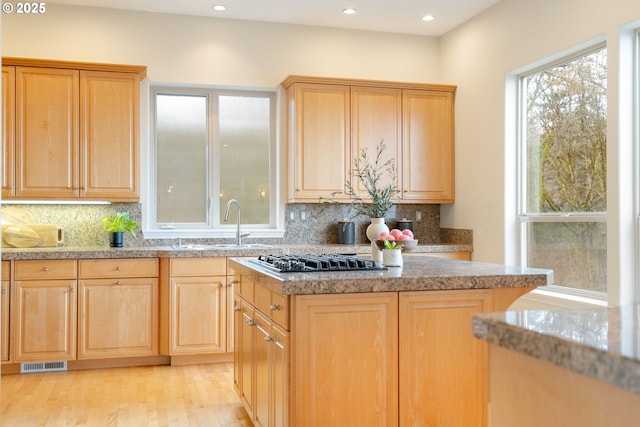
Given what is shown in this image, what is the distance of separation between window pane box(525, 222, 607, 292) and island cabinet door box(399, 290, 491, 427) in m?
1.86

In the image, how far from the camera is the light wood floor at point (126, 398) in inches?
138

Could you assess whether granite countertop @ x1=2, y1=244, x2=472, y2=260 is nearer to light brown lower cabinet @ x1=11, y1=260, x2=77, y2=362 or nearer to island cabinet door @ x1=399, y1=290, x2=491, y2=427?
light brown lower cabinet @ x1=11, y1=260, x2=77, y2=362

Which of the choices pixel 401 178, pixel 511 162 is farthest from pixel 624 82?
pixel 401 178

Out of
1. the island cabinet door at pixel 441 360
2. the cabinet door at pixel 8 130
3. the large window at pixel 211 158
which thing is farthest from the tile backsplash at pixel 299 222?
the island cabinet door at pixel 441 360

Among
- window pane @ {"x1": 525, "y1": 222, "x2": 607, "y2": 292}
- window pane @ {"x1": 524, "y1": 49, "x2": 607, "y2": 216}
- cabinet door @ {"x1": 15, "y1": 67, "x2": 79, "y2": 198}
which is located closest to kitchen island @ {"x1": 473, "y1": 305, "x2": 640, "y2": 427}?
window pane @ {"x1": 525, "y1": 222, "x2": 607, "y2": 292}

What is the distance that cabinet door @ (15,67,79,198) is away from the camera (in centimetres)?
477

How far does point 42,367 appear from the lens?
15.2 ft

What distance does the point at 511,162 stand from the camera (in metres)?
5.02

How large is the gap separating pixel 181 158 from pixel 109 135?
732 mm

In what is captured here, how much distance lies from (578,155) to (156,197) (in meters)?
3.38

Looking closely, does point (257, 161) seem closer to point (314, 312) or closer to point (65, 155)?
point (65, 155)

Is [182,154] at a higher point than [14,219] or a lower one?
higher

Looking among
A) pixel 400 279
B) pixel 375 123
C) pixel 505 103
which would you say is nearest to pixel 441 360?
pixel 400 279

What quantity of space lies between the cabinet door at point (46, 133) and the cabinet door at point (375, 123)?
2275mm
